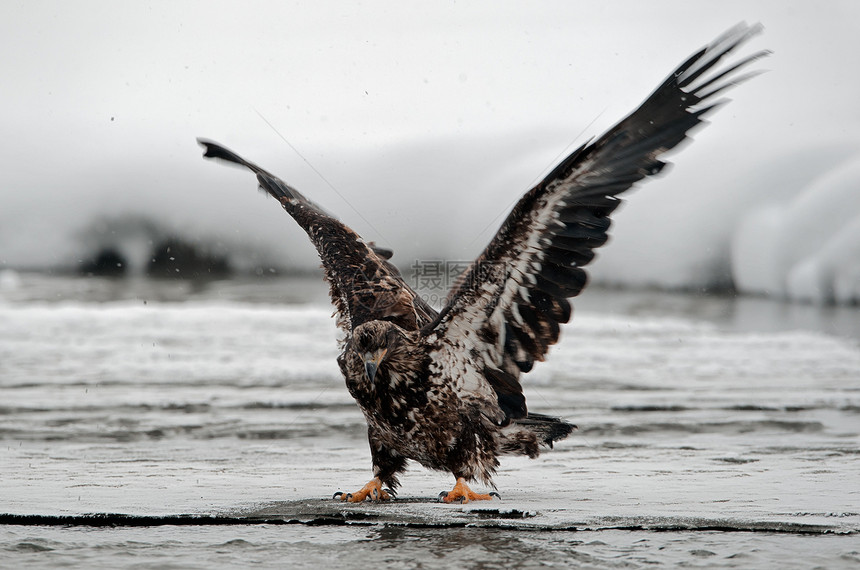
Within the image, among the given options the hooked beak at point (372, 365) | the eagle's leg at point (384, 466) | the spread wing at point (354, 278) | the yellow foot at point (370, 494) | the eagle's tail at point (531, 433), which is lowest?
the yellow foot at point (370, 494)

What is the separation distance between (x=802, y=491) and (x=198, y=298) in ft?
44.1

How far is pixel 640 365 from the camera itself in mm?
11641

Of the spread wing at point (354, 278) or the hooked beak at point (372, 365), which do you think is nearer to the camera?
the hooked beak at point (372, 365)

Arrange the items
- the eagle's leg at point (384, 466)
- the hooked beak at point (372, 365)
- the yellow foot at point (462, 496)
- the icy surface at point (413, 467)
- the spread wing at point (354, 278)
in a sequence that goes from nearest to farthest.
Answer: the icy surface at point (413, 467) → the hooked beak at point (372, 365) → the yellow foot at point (462, 496) → the eagle's leg at point (384, 466) → the spread wing at point (354, 278)

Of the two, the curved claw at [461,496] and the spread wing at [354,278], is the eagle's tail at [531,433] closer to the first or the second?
the curved claw at [461,496]

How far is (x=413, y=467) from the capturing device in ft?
20.4

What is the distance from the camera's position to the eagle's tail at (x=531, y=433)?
15.7ft

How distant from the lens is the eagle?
4.24 m

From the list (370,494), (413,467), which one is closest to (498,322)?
(370,494)

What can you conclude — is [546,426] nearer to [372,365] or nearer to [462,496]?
[462,496]

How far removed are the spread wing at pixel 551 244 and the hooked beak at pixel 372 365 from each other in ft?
1.15


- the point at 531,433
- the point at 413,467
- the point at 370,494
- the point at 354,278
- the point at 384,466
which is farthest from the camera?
the point at 413,467

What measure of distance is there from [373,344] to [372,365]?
0.34 ft

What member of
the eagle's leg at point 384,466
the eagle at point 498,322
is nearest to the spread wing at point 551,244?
the eagle at point 498,322
